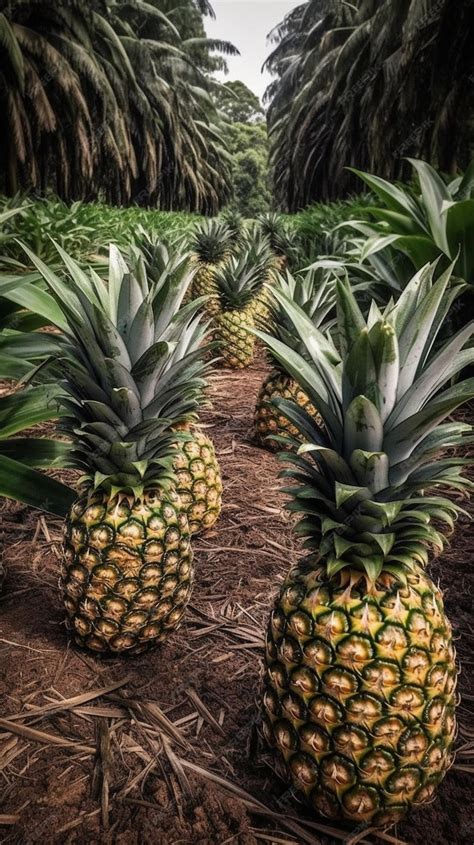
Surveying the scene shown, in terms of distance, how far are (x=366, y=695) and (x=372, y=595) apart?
0.71 feet

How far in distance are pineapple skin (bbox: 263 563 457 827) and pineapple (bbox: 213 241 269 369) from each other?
4.46 meters

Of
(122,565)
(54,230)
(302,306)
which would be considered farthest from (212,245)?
(122,565)

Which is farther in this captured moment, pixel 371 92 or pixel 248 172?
pixel 248 172

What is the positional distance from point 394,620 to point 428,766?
0.37m

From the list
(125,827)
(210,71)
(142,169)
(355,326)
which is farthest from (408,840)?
(210,71)

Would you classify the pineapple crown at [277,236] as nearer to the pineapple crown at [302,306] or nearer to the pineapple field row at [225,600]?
the pineapple crown at [302,306]

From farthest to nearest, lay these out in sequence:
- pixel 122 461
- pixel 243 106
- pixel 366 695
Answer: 1. pixel 243 106
2. pixel 122 461
3. pixel 366 695

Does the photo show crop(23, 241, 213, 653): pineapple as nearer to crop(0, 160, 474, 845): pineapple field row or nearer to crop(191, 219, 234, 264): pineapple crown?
crop(0, 160, 474, 845): pineapple field row

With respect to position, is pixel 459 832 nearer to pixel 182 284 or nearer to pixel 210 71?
pixel 182 284

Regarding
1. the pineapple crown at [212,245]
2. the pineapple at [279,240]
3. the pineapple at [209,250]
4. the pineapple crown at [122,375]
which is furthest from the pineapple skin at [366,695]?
the pineapple at [279,240]

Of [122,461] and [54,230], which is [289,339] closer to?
[122,461]

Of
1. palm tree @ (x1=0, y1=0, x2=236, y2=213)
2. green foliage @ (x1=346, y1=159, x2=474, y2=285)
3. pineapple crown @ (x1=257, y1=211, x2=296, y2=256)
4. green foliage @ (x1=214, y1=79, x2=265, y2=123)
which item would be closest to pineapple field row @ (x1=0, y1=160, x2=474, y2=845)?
green foliage @ (x1=346, y1=159, x2=474, y2=285)

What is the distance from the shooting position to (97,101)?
1959 cm

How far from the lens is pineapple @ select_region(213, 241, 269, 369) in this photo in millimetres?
5539
